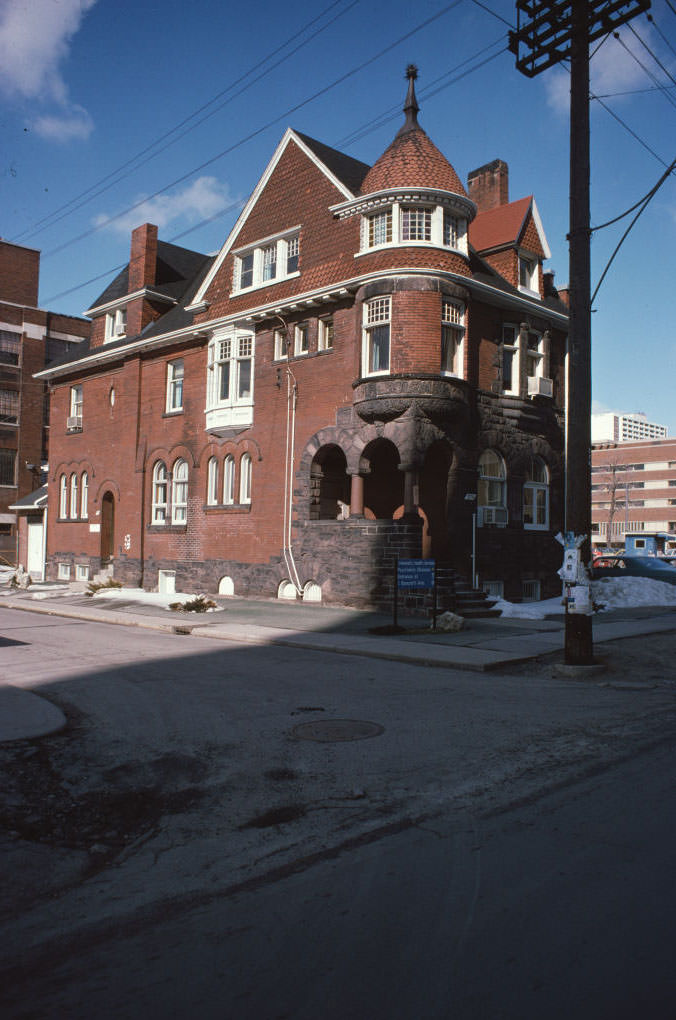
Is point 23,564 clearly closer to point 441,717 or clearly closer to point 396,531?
point 396,531

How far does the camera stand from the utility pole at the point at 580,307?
11.5 meters

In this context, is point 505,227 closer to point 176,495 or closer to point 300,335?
point 300,335

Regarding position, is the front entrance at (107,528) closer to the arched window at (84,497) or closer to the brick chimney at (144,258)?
the arched window at (84,497)

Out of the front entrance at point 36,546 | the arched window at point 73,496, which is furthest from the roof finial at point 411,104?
the front entrance at point 36,546

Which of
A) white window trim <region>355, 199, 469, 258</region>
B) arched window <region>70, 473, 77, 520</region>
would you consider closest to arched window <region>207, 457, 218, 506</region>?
white window trim <region>355, 199, 469, 258</region>

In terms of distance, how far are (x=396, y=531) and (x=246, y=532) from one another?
695 cm

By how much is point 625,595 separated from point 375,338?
10679mm

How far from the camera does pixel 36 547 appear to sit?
40.2m

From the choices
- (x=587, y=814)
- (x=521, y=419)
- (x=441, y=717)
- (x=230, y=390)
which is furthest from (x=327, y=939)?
(x=230, y=390)

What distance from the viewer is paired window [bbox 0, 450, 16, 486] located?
1980 inches

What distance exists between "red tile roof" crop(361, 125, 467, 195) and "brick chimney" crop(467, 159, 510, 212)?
7616 millimetres

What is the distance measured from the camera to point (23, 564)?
41.0 metres

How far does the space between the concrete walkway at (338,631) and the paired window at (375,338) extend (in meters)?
6.84

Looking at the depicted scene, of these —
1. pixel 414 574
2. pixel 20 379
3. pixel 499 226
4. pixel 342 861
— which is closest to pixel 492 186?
pixel 499 226
